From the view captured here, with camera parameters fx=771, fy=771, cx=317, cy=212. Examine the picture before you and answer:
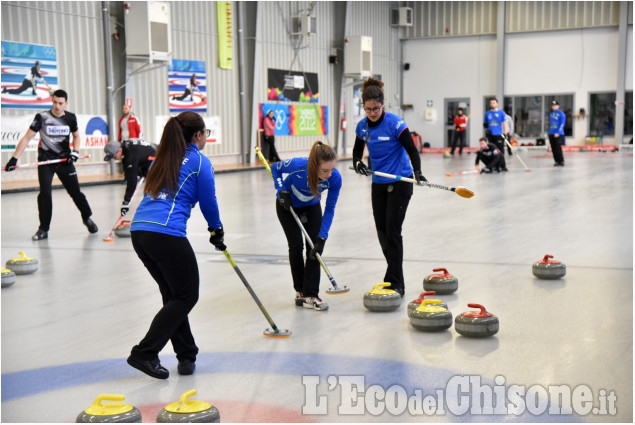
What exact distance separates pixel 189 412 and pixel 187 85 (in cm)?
1960

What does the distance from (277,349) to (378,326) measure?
2.86 feet

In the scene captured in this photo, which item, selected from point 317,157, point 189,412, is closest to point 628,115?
point 317,157

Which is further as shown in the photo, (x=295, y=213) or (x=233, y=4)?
(x=233, y=4)

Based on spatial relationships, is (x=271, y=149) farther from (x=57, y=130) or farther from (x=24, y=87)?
(x=57, y=130)

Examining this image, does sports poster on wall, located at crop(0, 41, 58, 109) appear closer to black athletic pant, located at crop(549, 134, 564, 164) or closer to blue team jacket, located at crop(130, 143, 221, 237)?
black athletic pant, located at crop(549, 134, 564, 164)

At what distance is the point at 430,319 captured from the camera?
5129mm

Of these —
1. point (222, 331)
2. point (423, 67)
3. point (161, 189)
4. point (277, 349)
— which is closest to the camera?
point (161, 189)

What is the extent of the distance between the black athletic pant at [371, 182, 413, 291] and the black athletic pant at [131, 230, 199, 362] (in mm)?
2302

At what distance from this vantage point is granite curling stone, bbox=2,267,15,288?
22.4 feet

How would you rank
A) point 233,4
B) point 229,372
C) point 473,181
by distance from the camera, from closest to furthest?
point 229,372, point 473,181, point 233,4

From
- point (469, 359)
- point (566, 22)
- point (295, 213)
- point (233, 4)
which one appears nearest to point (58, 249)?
point (295, 213)

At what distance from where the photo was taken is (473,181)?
17547mm

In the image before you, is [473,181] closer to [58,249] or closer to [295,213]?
[58,249]

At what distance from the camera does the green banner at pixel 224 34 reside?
76.7 feet
